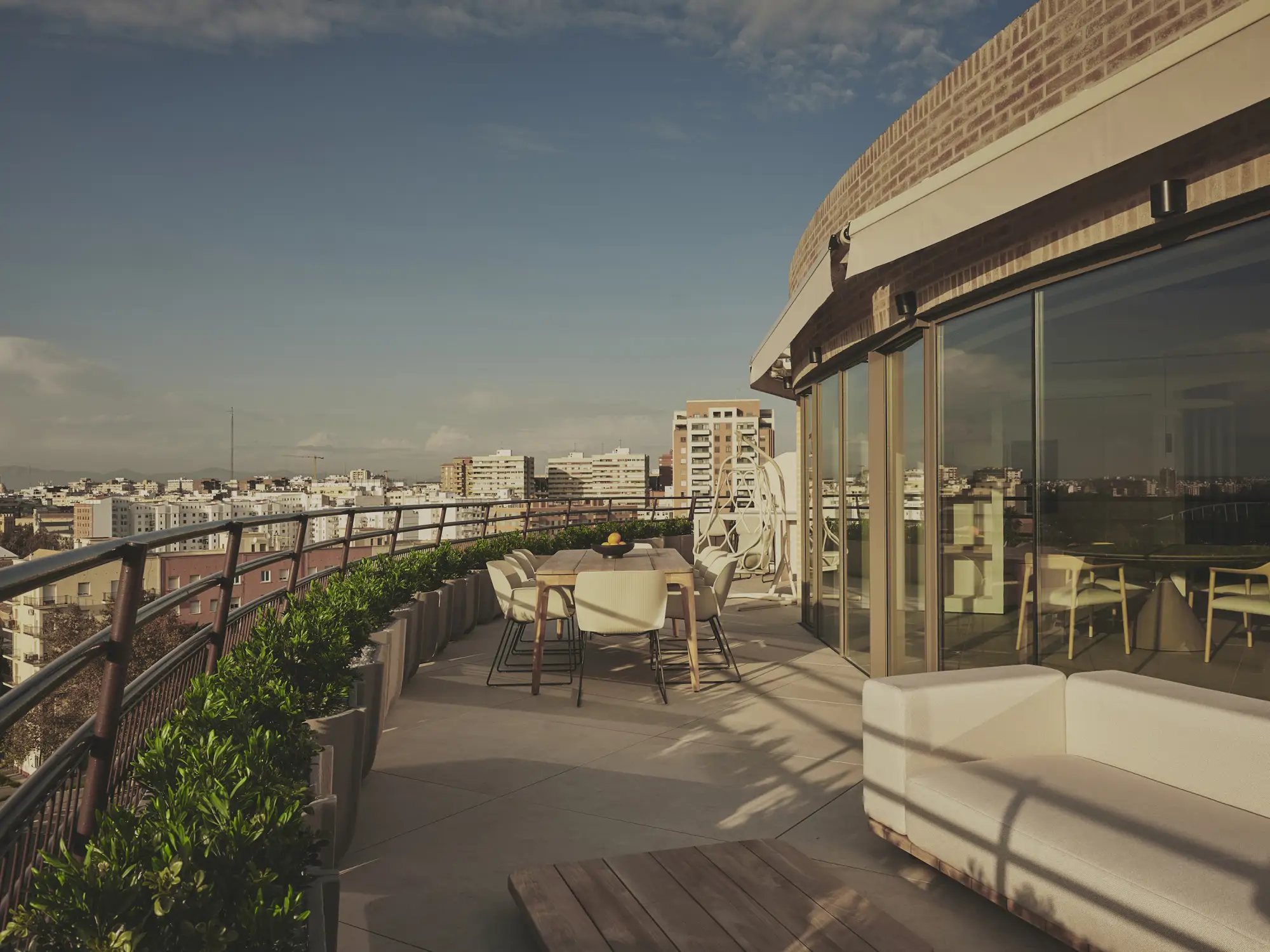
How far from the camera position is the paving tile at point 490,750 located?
4000 millimetres

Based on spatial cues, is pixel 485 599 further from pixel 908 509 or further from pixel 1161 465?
pixel 1161 465

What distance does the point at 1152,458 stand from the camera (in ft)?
11.1

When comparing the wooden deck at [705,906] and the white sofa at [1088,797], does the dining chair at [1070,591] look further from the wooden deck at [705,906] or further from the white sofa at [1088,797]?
the wooden deck at [705,906]

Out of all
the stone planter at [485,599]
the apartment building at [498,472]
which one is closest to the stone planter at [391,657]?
the stone planter at [485,599]

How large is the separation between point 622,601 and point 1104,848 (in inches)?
Result: 137

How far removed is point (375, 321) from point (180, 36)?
25.3m

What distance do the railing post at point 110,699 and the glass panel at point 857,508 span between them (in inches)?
201

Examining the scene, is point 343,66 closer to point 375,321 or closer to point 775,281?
point 775,281

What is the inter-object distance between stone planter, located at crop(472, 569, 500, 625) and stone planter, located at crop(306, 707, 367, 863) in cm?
487

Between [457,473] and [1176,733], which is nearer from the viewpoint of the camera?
[1176,733]

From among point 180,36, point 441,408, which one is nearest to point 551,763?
point 180,36

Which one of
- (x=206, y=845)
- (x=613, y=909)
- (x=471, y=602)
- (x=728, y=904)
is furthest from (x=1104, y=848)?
(x=471, y=602)

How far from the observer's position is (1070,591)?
12.8 feet

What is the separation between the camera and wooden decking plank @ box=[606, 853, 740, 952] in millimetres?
2057
